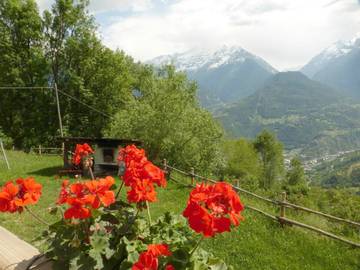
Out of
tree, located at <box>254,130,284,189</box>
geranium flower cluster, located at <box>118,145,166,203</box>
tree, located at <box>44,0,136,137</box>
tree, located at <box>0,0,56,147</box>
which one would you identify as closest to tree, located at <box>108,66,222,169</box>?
tree, located at <box>44,0,136,137</box>

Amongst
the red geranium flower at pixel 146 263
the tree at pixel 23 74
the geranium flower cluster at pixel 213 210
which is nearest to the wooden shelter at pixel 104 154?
the tree at pixel 23 74

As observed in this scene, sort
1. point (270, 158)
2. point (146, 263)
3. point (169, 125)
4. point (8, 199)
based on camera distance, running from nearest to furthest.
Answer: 1. point (146, 263)
2. point (8, 199)
3. point (169, 125)
4. point (270, 158)

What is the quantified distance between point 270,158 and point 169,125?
51.6 meters

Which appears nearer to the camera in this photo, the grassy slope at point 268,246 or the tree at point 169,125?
the grassy slope at point 268,246

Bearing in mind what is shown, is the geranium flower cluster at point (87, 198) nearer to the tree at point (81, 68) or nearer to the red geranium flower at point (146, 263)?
the red geranium flower at point (146, 263)

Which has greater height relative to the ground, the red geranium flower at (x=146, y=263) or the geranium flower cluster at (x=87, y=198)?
the geranium flower cluster at (x=87, y=198)

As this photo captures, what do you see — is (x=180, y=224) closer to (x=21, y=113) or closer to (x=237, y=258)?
(x=237, y=258)

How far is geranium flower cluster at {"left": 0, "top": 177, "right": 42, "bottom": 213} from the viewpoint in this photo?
7.65ft

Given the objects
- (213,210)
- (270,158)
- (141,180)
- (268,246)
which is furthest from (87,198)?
(270,158)

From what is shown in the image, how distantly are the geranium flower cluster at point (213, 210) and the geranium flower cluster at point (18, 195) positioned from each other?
1.08 metres

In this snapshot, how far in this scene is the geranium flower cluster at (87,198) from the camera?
6.88 ft

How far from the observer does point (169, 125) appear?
97.9 feet

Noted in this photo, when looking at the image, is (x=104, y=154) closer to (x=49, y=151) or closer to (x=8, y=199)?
(x=49, y=151)

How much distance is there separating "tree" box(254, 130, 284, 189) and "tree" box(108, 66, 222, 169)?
147ft
